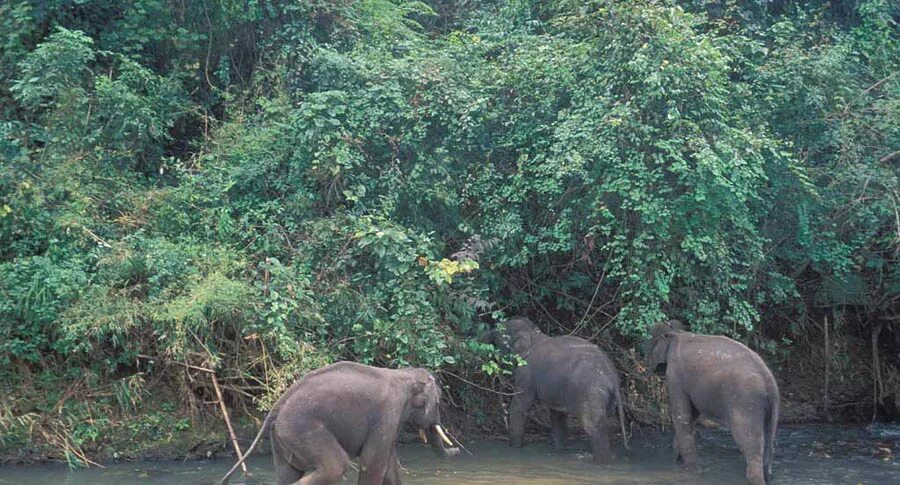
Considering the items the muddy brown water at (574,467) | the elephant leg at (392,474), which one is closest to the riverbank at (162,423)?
→ the muddy brown water at (574,467)

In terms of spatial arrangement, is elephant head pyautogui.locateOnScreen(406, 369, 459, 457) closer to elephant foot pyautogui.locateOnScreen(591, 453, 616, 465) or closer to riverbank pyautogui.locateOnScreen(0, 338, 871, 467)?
riverbank pyautogui.locateOnScreen(0, 338, 871, 467)

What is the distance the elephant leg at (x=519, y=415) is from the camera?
→ 1109 cm

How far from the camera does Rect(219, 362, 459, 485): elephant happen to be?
7684 mm

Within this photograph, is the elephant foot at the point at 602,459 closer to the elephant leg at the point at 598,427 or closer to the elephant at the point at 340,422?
the elephant leg at the point at 598,427

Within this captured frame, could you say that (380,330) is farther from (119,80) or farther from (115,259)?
(119,80)

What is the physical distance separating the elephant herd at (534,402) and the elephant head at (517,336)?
10 millimetres

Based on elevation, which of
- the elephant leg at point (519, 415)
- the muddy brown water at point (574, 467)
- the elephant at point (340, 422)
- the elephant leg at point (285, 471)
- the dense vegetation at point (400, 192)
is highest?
the dense vegetation at point (400, 192)

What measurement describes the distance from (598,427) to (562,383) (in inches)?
22.4

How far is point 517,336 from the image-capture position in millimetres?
11188

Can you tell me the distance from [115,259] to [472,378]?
3957 mm

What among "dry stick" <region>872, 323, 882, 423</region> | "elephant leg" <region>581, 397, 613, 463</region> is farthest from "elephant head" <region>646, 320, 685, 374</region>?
"dry stick" <region>872, 323, 882, 423</region>

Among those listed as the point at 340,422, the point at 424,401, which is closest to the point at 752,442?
the point at 424,401

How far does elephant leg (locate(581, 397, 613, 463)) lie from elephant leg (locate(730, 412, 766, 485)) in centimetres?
144

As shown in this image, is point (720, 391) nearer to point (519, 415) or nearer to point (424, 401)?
point (519, 415)
